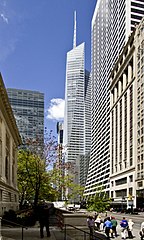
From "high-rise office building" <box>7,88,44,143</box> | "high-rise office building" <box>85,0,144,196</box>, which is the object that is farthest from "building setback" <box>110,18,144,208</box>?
"high-rise office building" <box>7,88,44,143</box>

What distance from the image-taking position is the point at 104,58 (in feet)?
554

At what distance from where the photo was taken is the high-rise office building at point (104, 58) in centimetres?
12650

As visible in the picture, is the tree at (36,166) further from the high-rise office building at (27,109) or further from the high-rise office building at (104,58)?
the high-rise office building at (104,58)

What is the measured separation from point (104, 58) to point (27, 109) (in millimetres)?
60840

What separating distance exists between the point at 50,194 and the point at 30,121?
41997 millimetres

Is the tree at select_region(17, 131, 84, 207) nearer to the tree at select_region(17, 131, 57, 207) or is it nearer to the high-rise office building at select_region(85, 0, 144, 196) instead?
the tree at select_region(17, 131, 57, 207)

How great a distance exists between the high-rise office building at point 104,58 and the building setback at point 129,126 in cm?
1516

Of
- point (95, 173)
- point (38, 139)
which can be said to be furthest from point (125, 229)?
point (95, 173)

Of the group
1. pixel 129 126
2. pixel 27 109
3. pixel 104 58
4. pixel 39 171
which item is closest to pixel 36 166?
pixel 39 171

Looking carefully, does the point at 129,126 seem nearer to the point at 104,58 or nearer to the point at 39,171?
the point at 39,171

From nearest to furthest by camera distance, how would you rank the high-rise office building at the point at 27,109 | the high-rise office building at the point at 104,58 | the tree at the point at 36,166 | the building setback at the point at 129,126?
the tree at the point at 36,166, the building setback at the point at 129,126, the high-rise office building at the point at 27,109, the high-rise office building at the point at 104,58

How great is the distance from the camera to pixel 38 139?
53562 millimetres

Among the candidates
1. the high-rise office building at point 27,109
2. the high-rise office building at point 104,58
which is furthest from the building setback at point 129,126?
the high-rise office building at point 27,109

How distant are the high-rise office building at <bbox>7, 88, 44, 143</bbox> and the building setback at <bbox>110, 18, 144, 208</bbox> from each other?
2404 cm
